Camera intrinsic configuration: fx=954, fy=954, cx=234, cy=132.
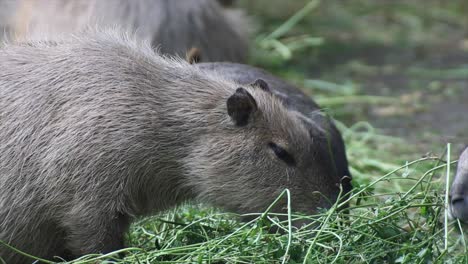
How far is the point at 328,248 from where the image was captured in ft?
11.8

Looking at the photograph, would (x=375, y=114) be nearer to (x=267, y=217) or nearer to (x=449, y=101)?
(x=449, y=101)

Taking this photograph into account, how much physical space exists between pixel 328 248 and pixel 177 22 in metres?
3.67

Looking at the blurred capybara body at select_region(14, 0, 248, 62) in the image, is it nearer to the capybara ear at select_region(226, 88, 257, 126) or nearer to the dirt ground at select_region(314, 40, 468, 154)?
the dirt ground at select_region(314, 40, 468, 154)

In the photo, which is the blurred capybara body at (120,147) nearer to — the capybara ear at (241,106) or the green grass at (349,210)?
the capybara ear at (241,106)

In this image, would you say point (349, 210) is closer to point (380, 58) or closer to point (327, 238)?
point (327, 238)

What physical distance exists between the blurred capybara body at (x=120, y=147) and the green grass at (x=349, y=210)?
13 centimetres

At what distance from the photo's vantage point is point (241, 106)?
390 centimetres

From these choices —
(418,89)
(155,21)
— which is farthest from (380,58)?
(155,21)

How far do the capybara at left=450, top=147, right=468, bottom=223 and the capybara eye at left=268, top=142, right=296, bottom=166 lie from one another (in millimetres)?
704

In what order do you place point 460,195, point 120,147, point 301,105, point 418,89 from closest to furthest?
point 460,195
point 120,147
point 301,105
point 418,89

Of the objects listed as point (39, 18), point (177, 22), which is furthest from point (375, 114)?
point (39, 18)

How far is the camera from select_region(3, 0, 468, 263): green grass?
11.9ft

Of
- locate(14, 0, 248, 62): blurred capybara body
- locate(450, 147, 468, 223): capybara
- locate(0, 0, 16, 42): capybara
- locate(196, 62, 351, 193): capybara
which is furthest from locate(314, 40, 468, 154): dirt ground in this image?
locate(0, 0, 16, 42): capybara

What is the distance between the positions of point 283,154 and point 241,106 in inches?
10.4
